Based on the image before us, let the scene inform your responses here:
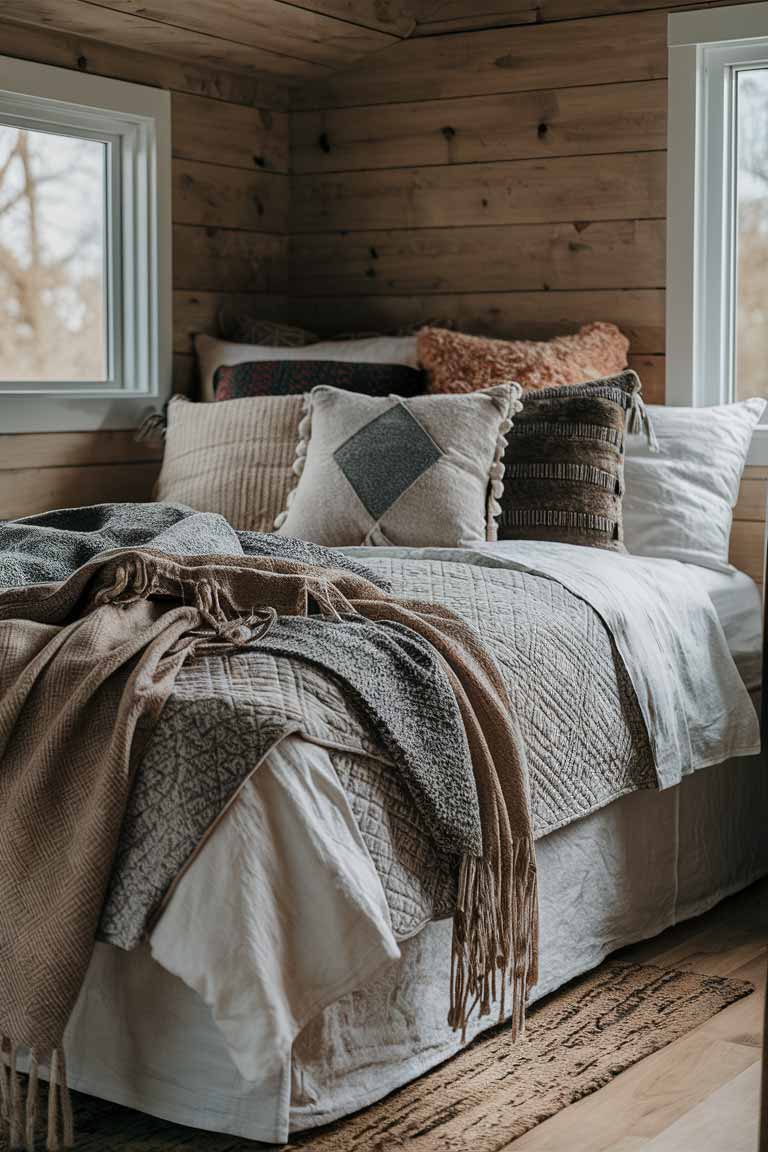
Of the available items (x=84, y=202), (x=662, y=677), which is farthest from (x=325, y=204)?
(x=662, y=677)

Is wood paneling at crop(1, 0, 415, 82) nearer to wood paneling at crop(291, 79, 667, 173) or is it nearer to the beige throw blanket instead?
wood paneling at crop(291, 79, 667, 173)

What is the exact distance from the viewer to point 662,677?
2723 millimetres

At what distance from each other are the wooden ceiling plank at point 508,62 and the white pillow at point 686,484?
889mm

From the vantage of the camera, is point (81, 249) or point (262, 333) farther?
point (262, 333)

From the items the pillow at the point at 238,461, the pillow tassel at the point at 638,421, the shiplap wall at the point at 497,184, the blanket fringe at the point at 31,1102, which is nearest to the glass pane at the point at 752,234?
the shiplap wall at the point at 497,184

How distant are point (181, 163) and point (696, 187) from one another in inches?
52.4

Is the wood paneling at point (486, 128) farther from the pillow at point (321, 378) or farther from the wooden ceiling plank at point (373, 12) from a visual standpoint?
the pillow at point (321, 378)

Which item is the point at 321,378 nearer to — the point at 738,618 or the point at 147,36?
the point at 147,36

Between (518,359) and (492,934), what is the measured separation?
169 centimetres

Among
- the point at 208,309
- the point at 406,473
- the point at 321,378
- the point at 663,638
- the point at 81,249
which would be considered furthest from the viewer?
the point at 208,309

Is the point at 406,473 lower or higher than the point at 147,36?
lower

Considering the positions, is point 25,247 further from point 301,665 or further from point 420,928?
point 420,928

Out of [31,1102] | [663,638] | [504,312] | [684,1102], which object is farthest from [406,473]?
[31,1102]

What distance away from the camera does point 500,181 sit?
383 cm
